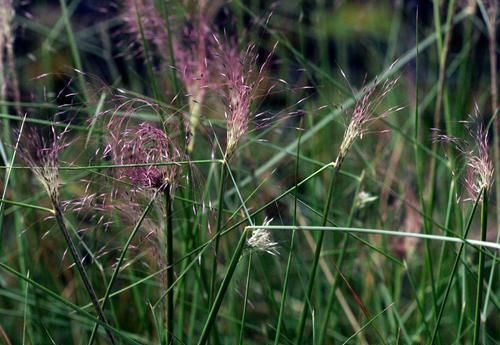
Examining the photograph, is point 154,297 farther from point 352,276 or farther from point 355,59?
point 355,59

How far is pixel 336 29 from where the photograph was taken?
2881 millimetres

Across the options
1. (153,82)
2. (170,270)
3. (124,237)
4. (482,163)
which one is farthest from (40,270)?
(482,163)

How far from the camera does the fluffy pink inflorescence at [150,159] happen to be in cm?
102

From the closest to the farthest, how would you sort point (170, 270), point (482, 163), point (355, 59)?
point (482, 163), point (170, 270), point (355, 59)

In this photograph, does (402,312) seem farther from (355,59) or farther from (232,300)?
(355,59)

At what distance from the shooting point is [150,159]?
1098 mm

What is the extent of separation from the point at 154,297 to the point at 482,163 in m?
1.02

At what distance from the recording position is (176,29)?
6.72 feet

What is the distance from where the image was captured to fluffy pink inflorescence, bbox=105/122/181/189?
1016mm

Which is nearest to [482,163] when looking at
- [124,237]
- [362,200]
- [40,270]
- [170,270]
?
[170,270]

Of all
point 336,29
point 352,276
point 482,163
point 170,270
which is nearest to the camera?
point 482,163

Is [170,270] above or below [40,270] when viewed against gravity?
above

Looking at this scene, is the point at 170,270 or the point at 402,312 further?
the point at 402,312

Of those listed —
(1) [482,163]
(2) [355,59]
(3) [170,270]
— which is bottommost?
(2) [355,59]
